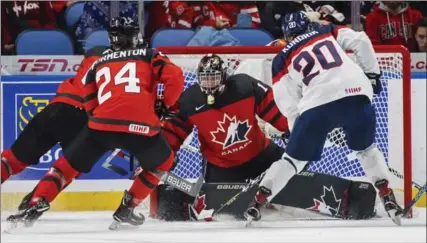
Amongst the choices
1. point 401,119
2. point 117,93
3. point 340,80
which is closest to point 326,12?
point 401,119

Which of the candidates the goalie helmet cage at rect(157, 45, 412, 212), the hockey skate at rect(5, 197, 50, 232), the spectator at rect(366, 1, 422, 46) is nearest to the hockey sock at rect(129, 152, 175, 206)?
the hockey skate at rect(5, 197, 50, 232)

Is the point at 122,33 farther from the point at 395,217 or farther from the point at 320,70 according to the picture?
the point at 395,217

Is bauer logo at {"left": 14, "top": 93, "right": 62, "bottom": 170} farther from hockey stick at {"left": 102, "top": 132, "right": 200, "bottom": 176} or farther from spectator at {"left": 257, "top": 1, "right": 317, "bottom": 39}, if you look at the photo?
spectator at {"left": 257, "top": 1, "right": 317, "bottom": 39}

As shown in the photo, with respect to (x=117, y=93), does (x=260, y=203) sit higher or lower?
lower

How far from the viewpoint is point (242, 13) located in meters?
5.54

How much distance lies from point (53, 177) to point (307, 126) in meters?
1.05

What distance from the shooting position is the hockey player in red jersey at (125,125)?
3.91 metres

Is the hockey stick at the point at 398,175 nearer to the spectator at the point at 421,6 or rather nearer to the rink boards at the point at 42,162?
the rink boards at the point at 42,162

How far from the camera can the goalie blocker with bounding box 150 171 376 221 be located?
14.4ft

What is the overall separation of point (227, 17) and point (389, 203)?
1866 mm

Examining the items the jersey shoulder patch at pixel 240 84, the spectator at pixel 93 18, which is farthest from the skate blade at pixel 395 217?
the spectator at pixel 93 18

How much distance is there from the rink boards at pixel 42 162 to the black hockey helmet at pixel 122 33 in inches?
36.0

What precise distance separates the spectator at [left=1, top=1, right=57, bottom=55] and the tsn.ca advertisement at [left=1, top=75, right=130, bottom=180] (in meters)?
0.50

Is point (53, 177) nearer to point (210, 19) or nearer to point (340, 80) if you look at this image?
point (340, 80)
